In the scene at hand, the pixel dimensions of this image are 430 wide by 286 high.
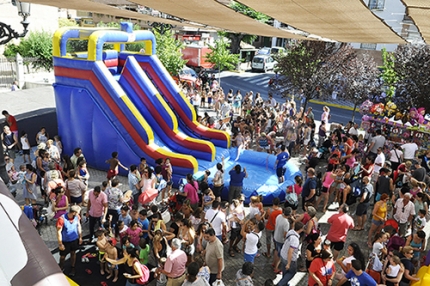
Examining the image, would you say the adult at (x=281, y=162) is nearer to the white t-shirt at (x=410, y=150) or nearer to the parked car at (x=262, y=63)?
the white t-shirt at (x=410, y=150)

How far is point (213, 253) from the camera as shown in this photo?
6.11 m

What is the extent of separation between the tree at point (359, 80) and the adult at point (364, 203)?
8.72 metres

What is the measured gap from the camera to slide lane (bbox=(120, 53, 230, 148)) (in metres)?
13.0

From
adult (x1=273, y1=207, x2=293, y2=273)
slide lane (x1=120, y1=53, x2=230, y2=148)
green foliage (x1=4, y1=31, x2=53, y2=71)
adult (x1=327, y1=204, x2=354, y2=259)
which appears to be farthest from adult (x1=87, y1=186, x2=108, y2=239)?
green foliage (x1=4, y1=31, x2=53, y2=71)

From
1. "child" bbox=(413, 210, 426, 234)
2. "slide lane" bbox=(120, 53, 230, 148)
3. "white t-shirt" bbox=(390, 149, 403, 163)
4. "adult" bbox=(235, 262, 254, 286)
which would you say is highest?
"slide lane" bbox=(120, 53, 230, 148)

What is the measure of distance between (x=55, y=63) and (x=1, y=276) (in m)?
10.4

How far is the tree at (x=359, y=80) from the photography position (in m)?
17.1

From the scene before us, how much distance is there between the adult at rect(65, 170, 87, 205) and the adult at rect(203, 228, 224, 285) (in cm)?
342

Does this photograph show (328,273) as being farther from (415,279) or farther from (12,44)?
(12,44)

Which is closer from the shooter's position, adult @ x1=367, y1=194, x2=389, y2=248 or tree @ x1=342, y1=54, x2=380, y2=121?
adult @ x1=367, y1=194, x2=389, y2=248

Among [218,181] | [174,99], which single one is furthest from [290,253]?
A: [174,99]

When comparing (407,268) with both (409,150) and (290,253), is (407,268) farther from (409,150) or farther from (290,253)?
(409,150)

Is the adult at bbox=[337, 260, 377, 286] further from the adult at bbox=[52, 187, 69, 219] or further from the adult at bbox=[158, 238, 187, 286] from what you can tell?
the adult at bbox=[52, 187, 69, 219]

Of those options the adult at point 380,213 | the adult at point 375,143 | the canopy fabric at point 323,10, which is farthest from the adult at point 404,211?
the adult at point 375,143
